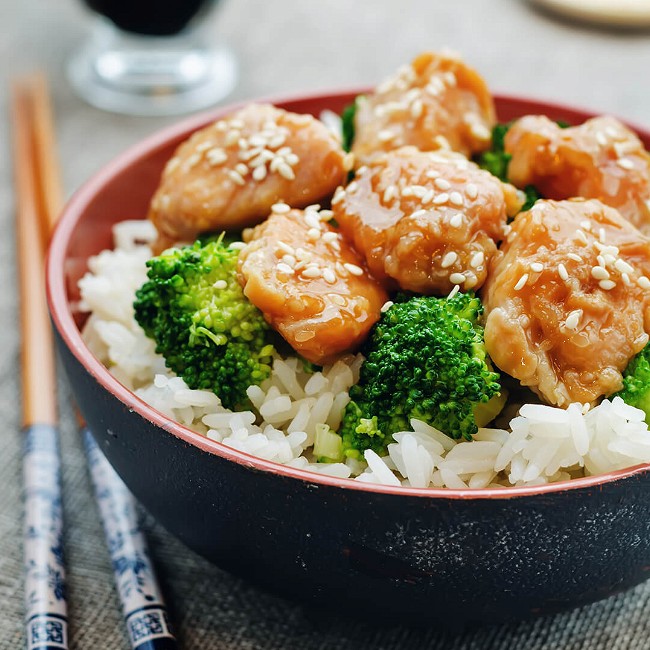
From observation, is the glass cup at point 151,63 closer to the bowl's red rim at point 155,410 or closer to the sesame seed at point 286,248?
the bowl's red rim at point 155,410

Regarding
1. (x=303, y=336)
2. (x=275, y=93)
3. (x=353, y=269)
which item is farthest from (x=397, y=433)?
(x=275, y=93)

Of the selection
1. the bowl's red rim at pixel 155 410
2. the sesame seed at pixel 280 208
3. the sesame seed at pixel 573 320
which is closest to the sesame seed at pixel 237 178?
the sesame seed at pixel 280 208

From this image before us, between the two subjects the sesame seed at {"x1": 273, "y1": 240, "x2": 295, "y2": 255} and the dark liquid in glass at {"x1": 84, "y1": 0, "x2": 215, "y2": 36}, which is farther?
the dark liquid in glass at {"x1": 84, "y1": 0, "x2": 215, "y2": 36}

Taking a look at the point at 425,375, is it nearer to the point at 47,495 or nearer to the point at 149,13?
the point at 47,495

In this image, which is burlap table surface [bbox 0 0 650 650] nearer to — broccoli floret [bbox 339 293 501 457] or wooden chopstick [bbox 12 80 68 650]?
wooden chopstick [bbox 12 80 68 650]

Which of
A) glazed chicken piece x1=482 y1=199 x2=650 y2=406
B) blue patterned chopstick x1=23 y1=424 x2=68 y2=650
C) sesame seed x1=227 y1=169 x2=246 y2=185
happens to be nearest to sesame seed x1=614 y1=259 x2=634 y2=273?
glazed chicken piece x1=482 y1=199 x2=650 y2=406

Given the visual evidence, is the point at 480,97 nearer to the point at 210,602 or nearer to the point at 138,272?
the point at 138,272

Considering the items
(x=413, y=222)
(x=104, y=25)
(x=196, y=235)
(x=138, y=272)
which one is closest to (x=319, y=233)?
(x=413, y=222)
